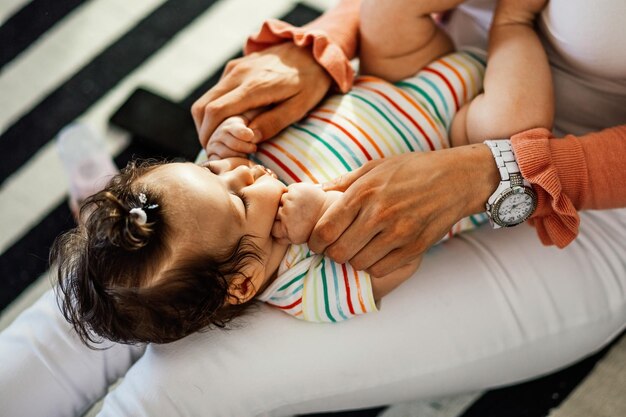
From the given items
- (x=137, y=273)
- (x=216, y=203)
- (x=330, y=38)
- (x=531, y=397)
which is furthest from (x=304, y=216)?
(x=531, y=397)

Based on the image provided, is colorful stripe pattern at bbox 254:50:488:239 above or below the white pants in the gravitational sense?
above

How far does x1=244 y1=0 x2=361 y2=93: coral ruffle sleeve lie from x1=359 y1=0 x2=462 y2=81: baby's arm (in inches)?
1.1

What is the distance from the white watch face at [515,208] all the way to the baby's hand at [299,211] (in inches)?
9.1

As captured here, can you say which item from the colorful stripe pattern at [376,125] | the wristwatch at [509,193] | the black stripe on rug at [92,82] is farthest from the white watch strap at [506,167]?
the black stripe on rug at [92,82]

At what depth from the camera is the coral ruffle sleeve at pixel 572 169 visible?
0.87m

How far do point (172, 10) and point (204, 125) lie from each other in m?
0.74

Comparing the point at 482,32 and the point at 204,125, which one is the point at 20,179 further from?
the point at 482,32

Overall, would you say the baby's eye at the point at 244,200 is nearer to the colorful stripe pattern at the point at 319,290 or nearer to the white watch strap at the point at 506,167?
the colorful stripe pattern at the point at 319,290

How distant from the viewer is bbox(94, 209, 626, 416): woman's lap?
2.93 feet

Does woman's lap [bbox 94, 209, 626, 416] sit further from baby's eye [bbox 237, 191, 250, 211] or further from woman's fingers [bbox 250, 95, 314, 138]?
woman's fingers [bbox 250, 95, 314, 138]

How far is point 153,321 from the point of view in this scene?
2.72ft

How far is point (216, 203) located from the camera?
32.4 inches

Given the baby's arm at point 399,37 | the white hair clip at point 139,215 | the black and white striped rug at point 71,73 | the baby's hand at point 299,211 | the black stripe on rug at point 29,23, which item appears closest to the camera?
the white hair clip at point 139,215

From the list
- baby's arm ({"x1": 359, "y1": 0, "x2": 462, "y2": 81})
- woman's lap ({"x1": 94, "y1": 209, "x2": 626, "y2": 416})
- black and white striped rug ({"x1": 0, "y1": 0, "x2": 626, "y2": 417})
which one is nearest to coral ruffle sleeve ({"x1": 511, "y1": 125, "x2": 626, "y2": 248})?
woman's lap ({"x1": 94, "y1": 209, "x2": 626, "y2": 416})
